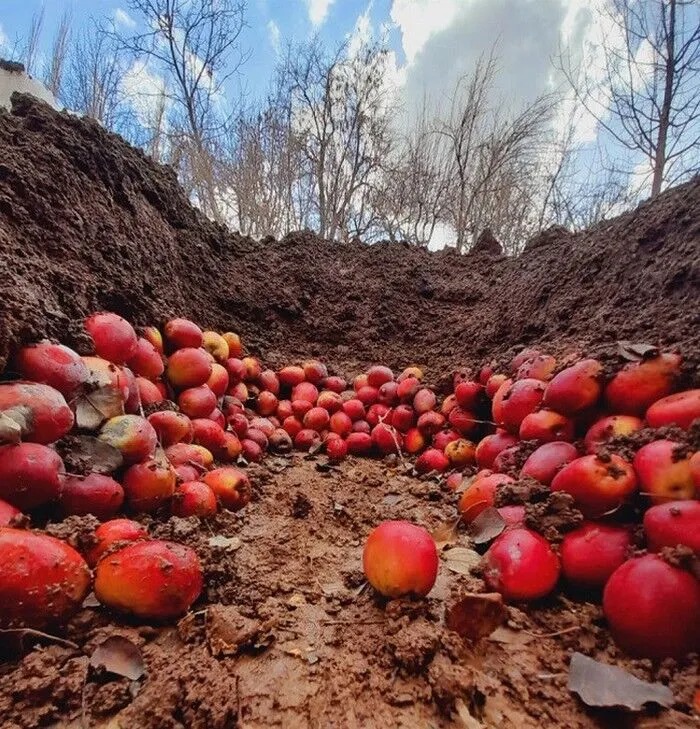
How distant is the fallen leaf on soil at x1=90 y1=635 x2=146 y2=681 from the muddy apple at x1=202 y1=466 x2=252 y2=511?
0.93 m

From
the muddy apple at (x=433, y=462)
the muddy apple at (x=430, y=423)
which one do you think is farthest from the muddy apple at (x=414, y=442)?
the muddy apple at (x=433, y=462)

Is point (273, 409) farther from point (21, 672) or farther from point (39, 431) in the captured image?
point (21, 672)

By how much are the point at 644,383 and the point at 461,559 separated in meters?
0.93

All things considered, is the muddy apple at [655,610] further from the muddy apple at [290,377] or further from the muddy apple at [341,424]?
the muddy apple at [290,377]

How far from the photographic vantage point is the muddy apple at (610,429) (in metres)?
1.60

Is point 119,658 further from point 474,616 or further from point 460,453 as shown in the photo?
point 460,453

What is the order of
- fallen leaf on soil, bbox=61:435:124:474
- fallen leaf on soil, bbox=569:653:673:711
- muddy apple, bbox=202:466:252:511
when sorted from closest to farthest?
1. fallen leaf on soil, bbox=569:653:673:711
2. fallen leaf on soil, bbox=61:435:124:474
3. muddy apple, bbox=202:466:252:511

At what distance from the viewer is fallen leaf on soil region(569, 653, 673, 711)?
86 cm

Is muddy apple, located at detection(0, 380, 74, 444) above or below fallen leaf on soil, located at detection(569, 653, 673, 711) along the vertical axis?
above

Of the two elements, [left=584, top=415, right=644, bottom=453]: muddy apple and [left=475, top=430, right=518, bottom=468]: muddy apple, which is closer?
[left=584, top=415, right=644, bottom=453]: muddy apple

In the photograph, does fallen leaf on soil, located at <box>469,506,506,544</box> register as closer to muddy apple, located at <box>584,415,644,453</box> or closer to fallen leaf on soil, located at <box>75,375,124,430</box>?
muddy apple, located at <box>584,415,644,453</box>

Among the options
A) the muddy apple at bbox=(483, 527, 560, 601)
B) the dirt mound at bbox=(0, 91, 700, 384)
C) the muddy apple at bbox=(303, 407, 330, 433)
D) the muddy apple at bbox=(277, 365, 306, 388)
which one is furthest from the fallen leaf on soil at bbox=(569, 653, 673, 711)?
the muddy apple at bbox=(277, 365, 306, 388)

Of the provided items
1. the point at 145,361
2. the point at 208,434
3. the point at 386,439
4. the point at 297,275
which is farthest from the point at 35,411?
the point at 297,275

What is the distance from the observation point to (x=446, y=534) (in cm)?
177
